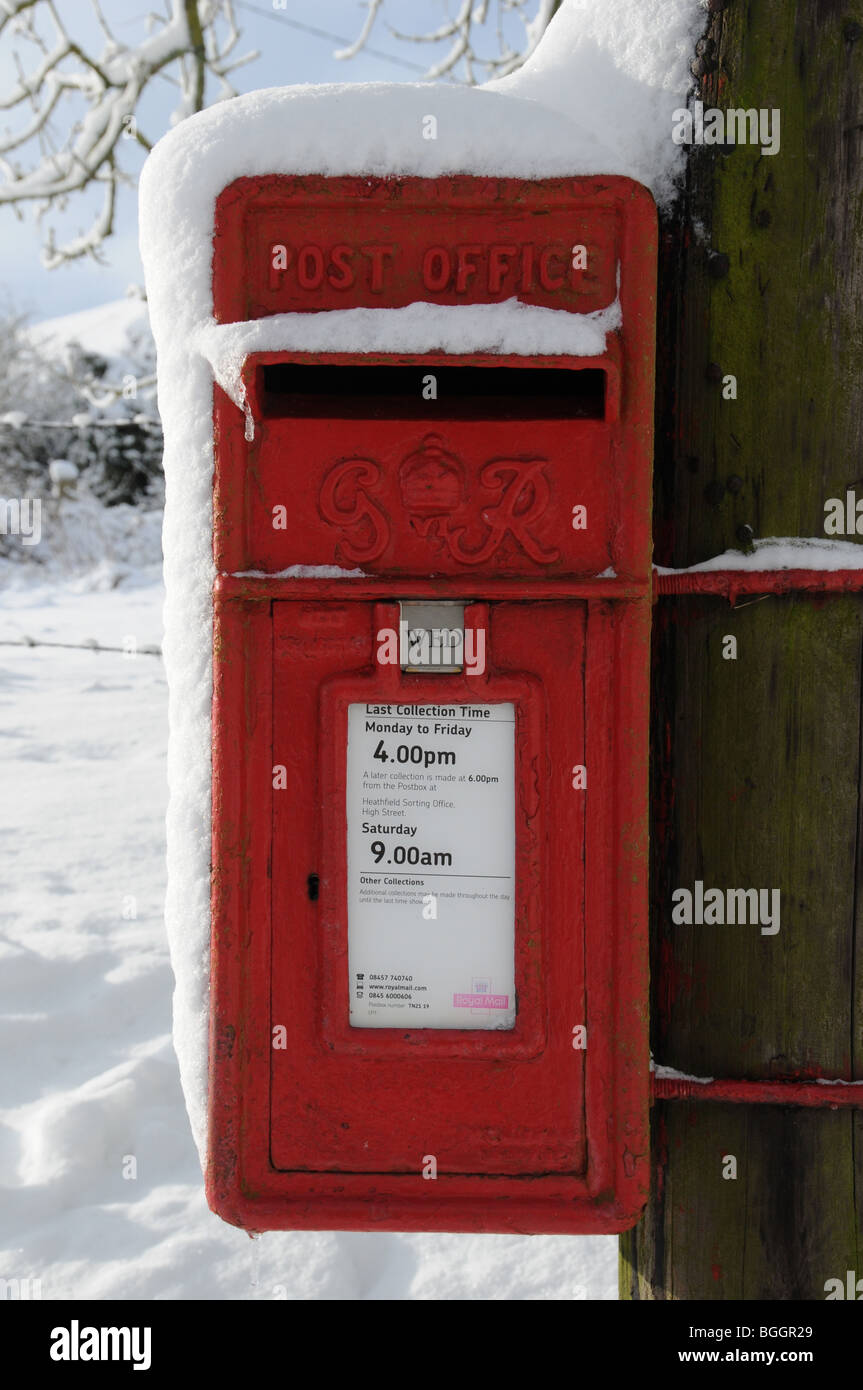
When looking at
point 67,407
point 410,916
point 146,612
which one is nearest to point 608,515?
point 410,916

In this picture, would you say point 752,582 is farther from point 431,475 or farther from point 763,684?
point 431,475

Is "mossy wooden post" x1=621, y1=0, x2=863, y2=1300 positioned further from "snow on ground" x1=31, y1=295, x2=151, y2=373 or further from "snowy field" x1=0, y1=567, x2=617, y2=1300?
"snow on ground" x1=31, y1=295, x2=151, y2=373

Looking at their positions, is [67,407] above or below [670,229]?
above

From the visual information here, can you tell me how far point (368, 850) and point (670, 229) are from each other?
896 millimetres

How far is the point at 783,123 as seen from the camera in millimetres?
1274

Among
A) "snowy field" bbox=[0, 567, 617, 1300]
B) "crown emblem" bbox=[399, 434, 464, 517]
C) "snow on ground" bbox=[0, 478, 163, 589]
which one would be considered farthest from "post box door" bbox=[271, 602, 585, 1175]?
"snow on ground" bbox=[0, 478, 163, 589]

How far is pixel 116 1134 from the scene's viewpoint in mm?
2273

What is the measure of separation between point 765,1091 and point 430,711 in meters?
0.68

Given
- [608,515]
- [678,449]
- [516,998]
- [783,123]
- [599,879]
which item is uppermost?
[783,123]

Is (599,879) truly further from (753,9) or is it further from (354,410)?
(753,9)

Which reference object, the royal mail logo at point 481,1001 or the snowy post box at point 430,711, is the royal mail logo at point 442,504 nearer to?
the snowy post box at point 430,711

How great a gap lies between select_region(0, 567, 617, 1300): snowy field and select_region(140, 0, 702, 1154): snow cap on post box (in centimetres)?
81

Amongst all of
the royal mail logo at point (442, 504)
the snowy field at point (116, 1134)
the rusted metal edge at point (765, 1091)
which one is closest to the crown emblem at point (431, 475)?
the royal mail logo at point (442, 504)
